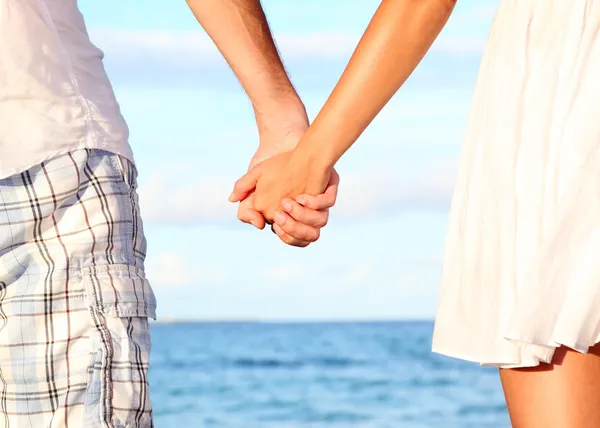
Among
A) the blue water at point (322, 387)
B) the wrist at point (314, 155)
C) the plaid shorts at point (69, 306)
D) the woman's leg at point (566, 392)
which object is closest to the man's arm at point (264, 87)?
the wrist at point (314, 155)

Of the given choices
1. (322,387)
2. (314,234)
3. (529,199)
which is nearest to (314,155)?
(314,234)

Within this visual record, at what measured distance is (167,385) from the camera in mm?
19391

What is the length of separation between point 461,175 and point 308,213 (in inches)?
34.7

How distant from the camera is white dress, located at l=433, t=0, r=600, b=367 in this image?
1.74 m

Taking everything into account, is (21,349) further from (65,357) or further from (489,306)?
(489,306)

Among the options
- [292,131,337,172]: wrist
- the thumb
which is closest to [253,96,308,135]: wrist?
the thumb

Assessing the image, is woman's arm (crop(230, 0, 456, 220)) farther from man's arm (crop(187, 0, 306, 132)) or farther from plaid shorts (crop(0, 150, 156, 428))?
plaid shorts (crop(0, 150, 156, 428))

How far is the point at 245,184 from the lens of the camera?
119 inches

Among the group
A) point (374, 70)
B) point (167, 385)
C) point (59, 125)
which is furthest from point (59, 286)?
point (167, 385)

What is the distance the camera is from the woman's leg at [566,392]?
5.83 feet

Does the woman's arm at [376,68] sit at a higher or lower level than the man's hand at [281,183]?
higher

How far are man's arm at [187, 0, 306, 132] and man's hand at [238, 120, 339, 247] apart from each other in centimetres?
3

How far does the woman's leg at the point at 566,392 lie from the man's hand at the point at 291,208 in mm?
1116

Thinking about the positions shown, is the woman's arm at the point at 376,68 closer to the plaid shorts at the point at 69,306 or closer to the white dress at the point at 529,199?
the white dress at the point at 529,199
